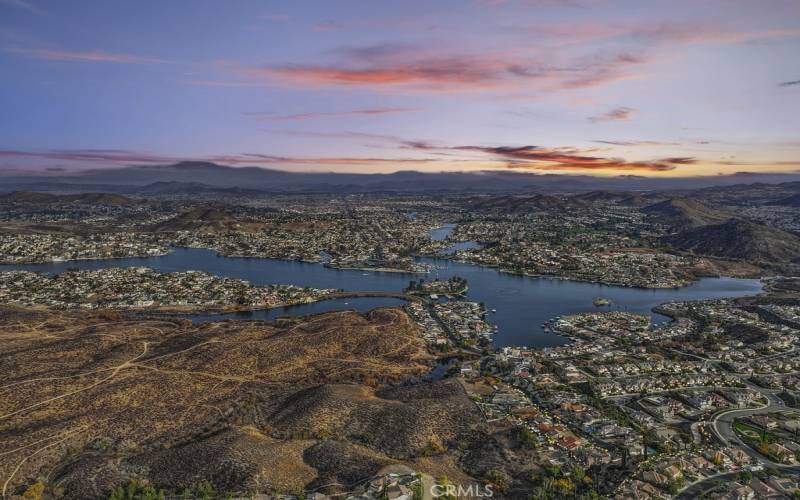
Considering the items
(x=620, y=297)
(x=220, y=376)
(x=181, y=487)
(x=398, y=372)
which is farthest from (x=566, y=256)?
(x=181, y=487)

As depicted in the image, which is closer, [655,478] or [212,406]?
[655,478]

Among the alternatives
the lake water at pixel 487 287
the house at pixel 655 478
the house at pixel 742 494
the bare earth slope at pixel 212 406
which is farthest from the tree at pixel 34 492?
the lake water at pixel 487 287

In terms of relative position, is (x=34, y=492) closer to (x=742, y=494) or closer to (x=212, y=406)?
(x=212, y=406)

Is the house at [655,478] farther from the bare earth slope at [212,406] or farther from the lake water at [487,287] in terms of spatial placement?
the lake water at [487,287]

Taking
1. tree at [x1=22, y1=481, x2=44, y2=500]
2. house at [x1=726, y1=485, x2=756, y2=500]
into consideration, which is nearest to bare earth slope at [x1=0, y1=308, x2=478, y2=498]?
tree at [x1=22, y1=481, x2=44, y2=500]

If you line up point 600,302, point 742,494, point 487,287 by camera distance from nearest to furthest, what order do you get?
1. point 742,494
2. point 600,302
3. point 487,287

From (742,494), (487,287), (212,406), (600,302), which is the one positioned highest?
(600,302)

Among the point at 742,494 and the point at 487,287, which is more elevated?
the point at 742,494

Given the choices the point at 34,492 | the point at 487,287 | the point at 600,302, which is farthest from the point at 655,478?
the point at 487,287

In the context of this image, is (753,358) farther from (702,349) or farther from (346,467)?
(346,467)
